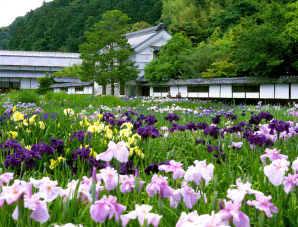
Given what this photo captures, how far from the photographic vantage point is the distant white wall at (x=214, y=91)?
2228 cm

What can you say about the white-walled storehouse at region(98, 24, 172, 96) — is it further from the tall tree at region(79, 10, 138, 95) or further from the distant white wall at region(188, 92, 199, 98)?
the distant white wall at region(188, 92, 199, 98)

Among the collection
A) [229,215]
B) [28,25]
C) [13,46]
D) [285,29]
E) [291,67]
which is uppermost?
[28,25]

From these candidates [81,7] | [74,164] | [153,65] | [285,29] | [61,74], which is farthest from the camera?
[81,7]

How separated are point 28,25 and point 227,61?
56.9 meters

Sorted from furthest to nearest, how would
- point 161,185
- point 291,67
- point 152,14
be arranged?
point 152,14 → point 291,67 → point 161,185

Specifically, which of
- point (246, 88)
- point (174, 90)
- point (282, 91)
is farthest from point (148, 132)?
point (174, 90)

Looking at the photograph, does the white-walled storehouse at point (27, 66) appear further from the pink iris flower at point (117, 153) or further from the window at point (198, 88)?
the pink iris flower at point (117, 153)

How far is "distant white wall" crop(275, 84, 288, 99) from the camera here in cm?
1855

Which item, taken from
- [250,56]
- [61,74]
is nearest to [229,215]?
[250,56]

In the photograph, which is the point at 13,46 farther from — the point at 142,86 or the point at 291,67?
the point at 291,67

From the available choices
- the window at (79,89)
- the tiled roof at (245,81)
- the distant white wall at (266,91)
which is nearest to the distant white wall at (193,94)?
the tiled roof at (245,81)

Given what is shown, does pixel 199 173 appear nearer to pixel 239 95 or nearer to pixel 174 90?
pixel 239 95

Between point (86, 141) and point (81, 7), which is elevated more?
point (81, 7)

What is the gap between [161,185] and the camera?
120cm
